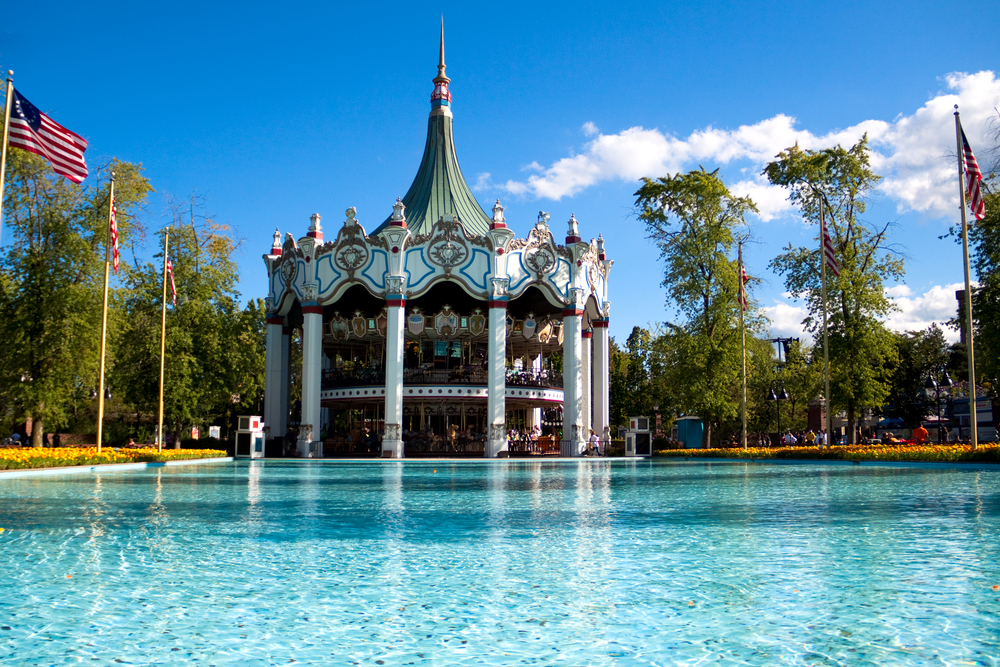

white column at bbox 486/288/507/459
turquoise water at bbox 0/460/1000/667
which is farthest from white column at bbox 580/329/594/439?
turquoise water at bbox 0/460/1000/667

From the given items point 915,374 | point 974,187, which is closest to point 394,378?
→ point 974,187

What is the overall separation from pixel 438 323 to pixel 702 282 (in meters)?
14.0

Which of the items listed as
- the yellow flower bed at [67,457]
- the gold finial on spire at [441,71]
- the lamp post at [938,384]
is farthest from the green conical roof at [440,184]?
the lamp post at [938,384]

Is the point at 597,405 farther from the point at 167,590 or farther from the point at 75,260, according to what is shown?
the point at 167,590

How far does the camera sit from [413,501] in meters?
13.1

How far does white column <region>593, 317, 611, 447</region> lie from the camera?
152 feet

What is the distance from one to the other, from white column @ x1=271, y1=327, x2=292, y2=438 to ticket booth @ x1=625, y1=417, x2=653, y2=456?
19.1 metres

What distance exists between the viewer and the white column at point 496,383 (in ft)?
130

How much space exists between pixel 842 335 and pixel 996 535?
99.4 feet

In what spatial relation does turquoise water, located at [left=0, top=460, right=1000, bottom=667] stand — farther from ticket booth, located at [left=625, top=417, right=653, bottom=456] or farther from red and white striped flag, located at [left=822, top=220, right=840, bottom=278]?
ticket booth, located at [left=625, top=417, right=653, bottom=456]

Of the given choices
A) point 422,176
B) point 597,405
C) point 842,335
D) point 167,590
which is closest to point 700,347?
point 842,335

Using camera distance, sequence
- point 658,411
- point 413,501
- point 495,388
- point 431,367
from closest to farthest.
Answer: point 413,501, point 495,388, point 431,367, point 658,411

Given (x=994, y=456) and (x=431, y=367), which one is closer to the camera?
(x=994, y=456)

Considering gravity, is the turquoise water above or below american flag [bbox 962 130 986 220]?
below
